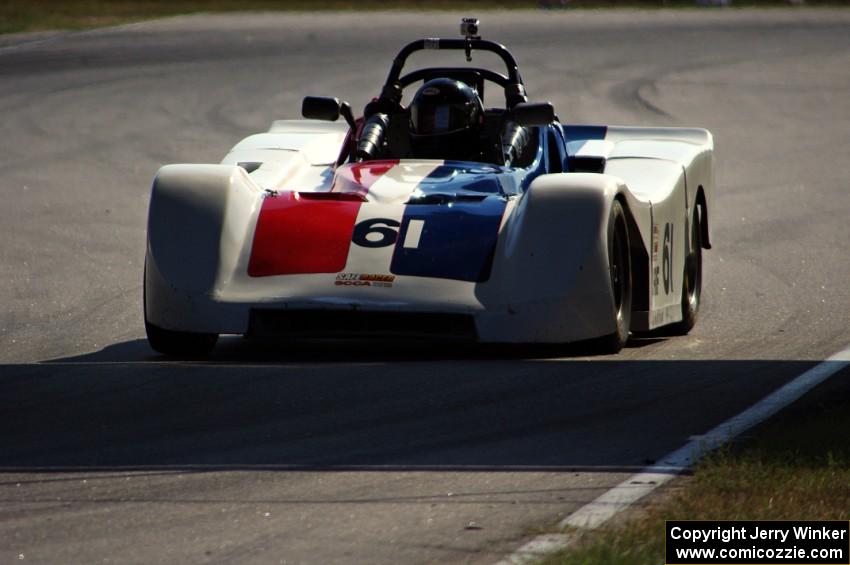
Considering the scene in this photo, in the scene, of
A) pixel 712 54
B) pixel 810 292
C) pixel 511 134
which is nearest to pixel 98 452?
pixel 511 134

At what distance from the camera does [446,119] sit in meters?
9.95

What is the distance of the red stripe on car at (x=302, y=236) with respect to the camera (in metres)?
8.06

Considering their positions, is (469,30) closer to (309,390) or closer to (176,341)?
(176,341)

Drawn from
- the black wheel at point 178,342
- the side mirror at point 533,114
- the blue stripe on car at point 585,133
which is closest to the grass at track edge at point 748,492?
the black wheel at point 178,342

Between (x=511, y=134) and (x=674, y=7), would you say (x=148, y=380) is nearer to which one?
(x=511, y=134)

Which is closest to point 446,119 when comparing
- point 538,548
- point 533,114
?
point 533,114

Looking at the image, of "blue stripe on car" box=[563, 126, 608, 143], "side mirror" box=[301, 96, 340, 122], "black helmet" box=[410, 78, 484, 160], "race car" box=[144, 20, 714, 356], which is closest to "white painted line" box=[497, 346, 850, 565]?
"race car" box=[144, 20, 714, 356]

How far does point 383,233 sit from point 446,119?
76.1 inches

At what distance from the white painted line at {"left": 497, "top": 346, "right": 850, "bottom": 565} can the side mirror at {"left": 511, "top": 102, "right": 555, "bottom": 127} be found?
252 centimetres

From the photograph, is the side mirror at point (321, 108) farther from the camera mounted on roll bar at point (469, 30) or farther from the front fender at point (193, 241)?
the front fender at point (193, 241)

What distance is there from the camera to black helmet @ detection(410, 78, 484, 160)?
392 inches

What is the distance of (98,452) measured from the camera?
586 centimetres

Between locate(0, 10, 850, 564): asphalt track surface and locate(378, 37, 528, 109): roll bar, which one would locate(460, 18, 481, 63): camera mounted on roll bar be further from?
locate(0, 10, 850, 564): asphalt track surface

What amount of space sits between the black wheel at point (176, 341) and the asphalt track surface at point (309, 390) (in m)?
0.08
